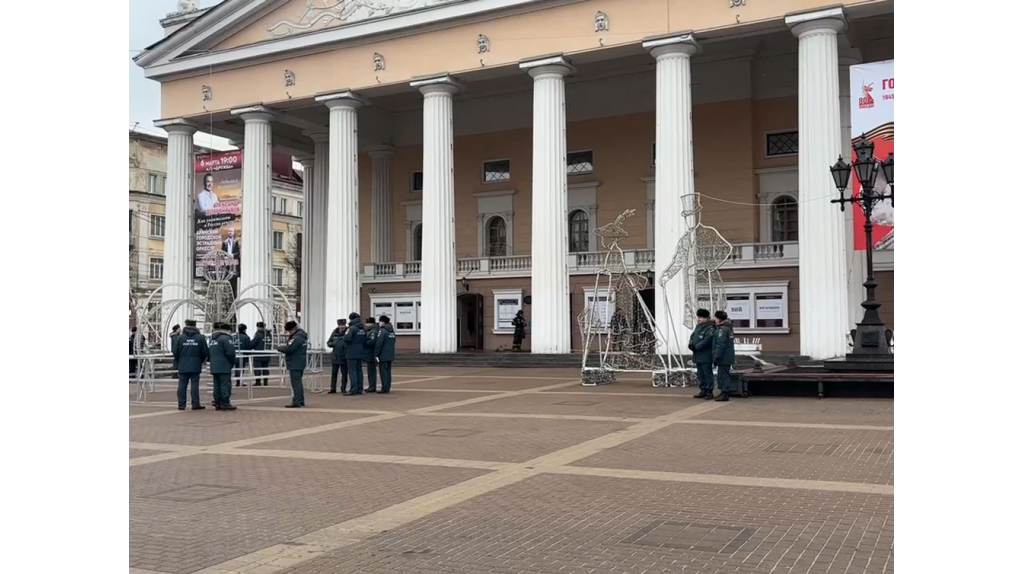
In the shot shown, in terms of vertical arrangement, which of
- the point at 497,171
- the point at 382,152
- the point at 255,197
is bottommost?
the point at 255,197

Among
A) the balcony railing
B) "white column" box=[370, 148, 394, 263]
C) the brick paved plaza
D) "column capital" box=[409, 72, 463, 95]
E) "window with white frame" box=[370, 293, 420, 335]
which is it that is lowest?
the brick paved plaza

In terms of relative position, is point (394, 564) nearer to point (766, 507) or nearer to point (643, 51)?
point (766, 507)

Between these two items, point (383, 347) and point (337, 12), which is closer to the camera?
point (383, 347)

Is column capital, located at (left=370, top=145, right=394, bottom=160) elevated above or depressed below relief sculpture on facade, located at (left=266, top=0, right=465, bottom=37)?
below

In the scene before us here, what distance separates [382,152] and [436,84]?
11669 millimetres

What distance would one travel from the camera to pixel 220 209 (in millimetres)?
40656

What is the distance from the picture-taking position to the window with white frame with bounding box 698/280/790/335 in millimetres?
33281

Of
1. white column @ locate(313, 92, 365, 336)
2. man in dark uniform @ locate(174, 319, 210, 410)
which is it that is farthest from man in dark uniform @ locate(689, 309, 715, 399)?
white column @ locate(313, 92, 365, 336)

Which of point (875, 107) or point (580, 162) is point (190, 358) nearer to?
point (875, 107)

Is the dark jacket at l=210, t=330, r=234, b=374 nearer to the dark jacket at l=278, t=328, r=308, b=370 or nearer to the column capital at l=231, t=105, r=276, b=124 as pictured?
the dark jacket at l=278, t=328, r=308, b=370

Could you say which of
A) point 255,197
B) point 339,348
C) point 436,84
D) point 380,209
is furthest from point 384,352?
point 380,209

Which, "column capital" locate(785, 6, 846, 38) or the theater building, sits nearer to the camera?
"column capital" locate(785, 6, 846, 38)

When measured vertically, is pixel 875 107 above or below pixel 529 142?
below
